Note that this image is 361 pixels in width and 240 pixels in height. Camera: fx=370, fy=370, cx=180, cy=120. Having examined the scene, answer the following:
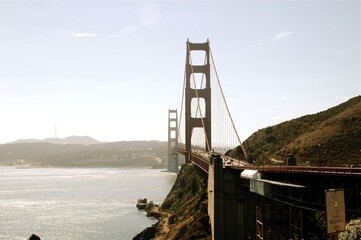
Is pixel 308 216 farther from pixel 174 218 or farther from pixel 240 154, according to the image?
pixel 240 154

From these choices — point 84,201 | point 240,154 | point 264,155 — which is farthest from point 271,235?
point 84,201

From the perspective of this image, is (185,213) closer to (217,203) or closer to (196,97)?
(217,203)

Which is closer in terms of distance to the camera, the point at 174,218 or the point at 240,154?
the point at 174,218

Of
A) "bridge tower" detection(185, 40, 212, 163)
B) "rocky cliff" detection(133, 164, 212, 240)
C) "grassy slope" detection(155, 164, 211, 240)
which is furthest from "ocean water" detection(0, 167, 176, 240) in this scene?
"bridge tower" detection(185, 40, 212, 163)

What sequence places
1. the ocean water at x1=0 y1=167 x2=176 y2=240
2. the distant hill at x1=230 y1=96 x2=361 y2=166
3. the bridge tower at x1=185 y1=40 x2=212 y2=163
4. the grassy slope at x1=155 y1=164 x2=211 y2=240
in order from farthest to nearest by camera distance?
the bridge tower at x1=185 y1=40 x2=212 y2=163 < the ocean water at x1=0 y1=167 x2=176 y2=240 < the distant hill at x1=230 y1=96 x2=361 y2=166 < the grassy slope at x1=155 y1=164 x2=211 y2=240

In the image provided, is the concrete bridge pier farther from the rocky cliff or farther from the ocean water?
the ocean water

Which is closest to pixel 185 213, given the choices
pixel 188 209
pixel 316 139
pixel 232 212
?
pixel 188 209
